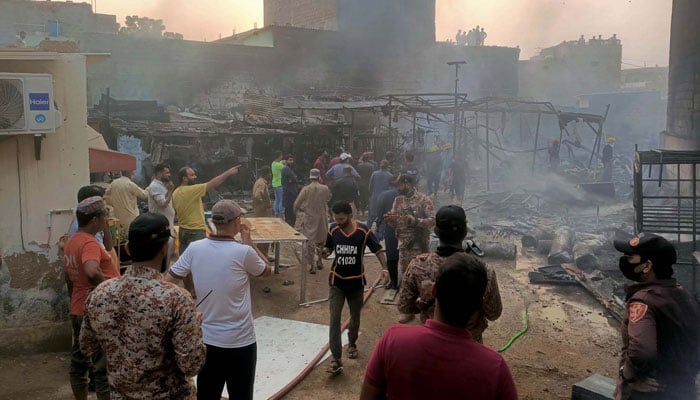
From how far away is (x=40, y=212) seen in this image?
18.4 ft

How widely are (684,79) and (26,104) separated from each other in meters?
14.3

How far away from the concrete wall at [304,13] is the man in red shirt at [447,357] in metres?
32.7

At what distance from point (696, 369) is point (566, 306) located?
4860mm

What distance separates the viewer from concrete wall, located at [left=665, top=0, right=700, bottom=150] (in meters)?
12.7

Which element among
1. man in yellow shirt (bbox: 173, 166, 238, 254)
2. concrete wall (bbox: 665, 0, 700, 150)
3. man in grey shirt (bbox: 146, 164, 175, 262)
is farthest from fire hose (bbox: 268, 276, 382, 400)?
concrete wall (bbox: 665, 0, 700, 150)

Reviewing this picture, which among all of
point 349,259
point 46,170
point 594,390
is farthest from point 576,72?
point 46,170

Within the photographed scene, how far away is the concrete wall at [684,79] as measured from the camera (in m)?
12.7

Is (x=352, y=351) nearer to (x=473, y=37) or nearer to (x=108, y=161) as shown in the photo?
(x=108, y=161)

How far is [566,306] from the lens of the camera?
778cm

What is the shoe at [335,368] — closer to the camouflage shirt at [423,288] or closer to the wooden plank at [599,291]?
the camouflage shirt at [423,288]

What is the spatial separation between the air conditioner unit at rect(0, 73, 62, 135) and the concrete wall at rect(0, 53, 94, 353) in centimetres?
28

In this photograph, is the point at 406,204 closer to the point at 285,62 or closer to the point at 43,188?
the point at 43,188

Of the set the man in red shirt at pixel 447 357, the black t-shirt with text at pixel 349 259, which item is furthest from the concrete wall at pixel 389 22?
the man in red shirt at pixel 447 357

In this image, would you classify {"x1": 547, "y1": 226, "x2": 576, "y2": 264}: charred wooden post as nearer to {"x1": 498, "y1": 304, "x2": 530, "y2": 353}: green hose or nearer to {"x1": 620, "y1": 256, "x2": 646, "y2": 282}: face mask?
{"x1": 498, "y1": 304, "x2": 530, "y2": 353}: green hose
